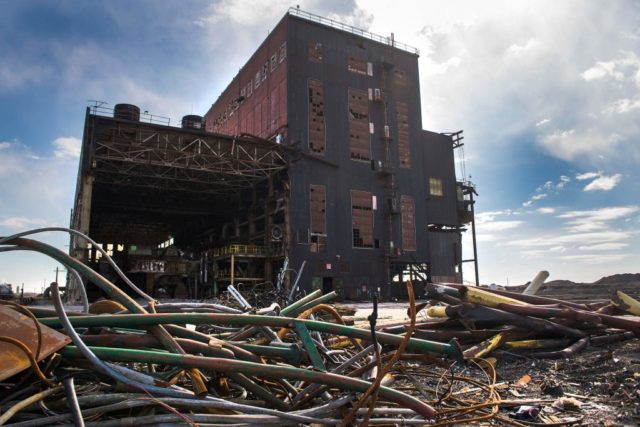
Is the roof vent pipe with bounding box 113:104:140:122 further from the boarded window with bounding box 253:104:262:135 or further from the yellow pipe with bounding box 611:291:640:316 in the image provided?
the yellow pipe with bounding box 611:291:640:316

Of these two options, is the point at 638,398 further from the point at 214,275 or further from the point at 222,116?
the point at 222,116

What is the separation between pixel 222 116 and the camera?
5103 cm

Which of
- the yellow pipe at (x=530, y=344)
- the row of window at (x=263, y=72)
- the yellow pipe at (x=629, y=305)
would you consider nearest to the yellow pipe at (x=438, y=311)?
the yellow pipe at (x=530, y=344)

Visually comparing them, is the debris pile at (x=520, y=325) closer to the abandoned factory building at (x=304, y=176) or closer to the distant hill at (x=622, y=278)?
the distant hill at (x=622, y=278)

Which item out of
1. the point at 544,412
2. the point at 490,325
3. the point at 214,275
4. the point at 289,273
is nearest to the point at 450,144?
the point at 289,273

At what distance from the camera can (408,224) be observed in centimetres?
3684

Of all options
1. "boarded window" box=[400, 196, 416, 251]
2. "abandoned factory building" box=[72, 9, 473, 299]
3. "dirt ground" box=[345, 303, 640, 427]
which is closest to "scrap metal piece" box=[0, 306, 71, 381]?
"dirt ground" box=[345, 303, 640, 427]

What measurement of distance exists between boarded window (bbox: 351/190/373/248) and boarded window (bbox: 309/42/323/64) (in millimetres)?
11588

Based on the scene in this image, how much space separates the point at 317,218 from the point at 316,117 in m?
8.46

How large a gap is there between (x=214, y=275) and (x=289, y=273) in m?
6.53

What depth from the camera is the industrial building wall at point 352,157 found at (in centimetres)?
3247

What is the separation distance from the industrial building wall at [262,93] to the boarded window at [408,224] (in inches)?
493

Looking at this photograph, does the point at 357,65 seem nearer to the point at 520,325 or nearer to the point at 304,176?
the point at 304,176

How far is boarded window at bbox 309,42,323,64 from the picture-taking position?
35031 millimetres
